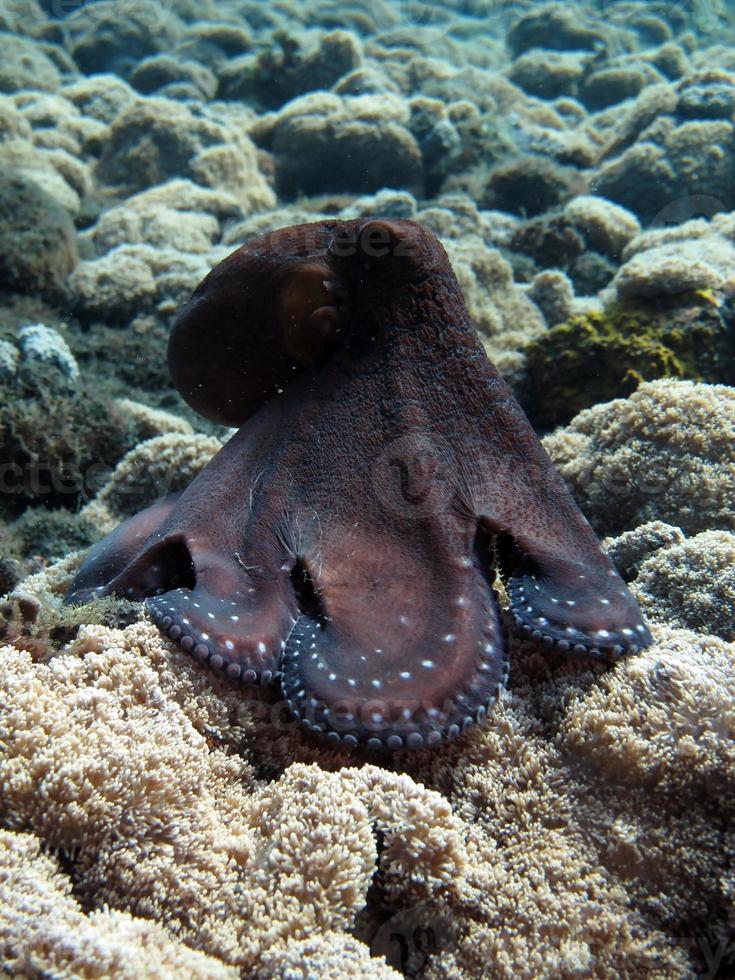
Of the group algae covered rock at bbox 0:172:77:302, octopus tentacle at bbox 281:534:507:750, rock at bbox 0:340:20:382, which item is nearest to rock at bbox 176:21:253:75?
algae covered rock at bbox 0:172:77:302

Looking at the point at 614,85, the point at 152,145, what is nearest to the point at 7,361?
the point at 152,145

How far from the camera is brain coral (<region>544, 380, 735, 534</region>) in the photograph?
3.32 m

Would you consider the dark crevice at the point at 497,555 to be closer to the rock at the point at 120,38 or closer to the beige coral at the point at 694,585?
the beige coral at the point at 694,585

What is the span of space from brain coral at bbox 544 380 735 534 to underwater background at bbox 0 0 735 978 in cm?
1

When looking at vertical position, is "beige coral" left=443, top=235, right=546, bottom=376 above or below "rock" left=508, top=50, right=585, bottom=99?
below

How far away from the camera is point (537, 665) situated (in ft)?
7.78

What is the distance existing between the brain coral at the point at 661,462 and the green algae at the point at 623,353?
96 cm

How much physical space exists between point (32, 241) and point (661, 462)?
597 centimetres

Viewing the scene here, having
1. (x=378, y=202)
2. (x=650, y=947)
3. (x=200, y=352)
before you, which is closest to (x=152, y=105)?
(x=378, y=202)

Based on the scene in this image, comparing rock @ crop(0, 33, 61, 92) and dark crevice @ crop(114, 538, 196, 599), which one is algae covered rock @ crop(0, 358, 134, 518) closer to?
dark crevice @ crop(114, 538, 196, 599)

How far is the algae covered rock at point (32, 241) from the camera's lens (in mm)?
6445

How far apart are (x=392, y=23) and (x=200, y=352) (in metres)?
26.5

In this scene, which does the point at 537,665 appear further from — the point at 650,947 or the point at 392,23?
the point at 392,23

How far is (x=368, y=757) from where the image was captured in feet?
7.34
